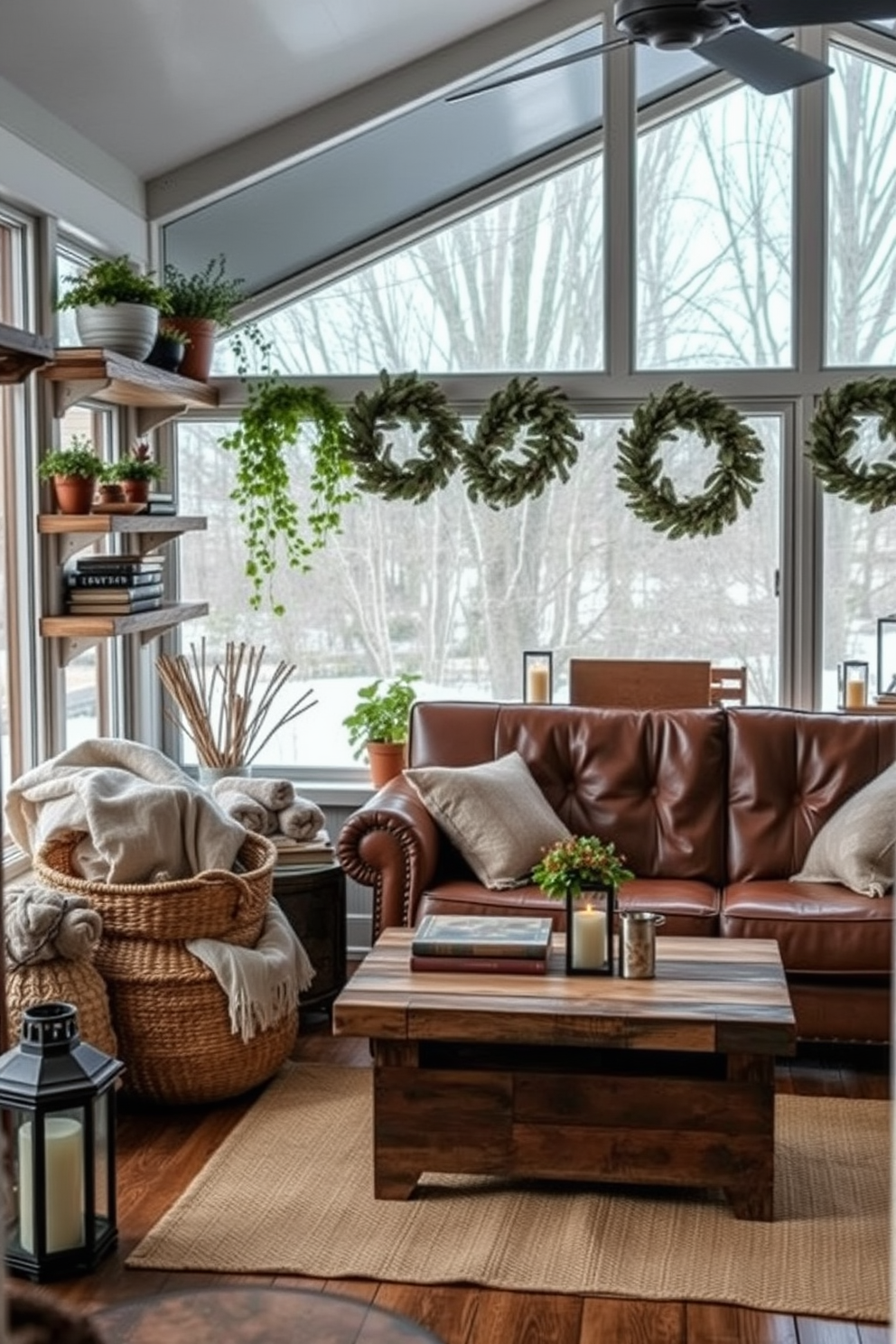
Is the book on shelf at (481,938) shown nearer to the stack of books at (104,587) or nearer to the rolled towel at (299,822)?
the rolled towel at (299,822)

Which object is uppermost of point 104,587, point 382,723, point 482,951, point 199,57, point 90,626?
point 199,57

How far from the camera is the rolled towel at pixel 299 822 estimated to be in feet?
16.0

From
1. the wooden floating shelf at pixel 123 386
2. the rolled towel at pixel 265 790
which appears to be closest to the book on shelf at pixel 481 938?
the rolled towel at pixel 265 790

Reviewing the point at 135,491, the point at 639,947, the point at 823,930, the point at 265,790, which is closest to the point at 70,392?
the point at 135,491

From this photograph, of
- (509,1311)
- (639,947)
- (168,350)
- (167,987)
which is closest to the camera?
(509,1311)

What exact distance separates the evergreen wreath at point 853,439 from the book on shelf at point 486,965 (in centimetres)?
240

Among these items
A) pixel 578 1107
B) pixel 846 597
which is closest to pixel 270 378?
pixel 846 597

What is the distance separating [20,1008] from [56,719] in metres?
1.21

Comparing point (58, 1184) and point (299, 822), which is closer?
point (58, 1184)

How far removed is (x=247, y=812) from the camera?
482cm

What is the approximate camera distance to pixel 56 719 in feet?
15.8

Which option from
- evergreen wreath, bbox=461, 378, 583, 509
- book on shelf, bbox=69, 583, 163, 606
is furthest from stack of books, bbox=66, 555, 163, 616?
evergreen wreath, bbox=461, 378, 583, 509

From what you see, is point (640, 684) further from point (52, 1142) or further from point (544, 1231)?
point (52, 1142)

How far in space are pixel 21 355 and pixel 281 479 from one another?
2.41 meters
